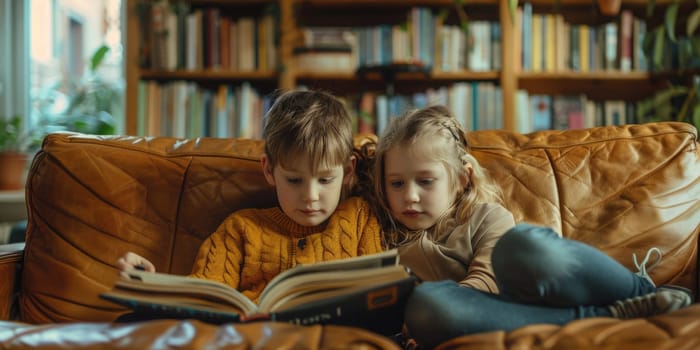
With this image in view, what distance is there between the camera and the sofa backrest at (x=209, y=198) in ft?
4.37

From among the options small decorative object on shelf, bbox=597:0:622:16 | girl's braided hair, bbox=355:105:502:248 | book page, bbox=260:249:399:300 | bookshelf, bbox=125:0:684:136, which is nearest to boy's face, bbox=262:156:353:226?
girl's braided hair, bbox=355:105:502:248

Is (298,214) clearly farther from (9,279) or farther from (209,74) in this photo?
(209,74)

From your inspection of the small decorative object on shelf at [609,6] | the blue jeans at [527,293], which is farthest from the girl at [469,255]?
the small decorative object on shelf at [609,6]

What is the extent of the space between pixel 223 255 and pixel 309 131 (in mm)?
323

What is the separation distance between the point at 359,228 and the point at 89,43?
2.74 m

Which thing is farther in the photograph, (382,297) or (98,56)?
(98,56)

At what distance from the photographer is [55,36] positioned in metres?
3.30

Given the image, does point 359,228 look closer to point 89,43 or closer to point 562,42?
point 562,42

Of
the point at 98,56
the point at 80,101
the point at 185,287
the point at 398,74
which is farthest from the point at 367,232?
the point at 80,101

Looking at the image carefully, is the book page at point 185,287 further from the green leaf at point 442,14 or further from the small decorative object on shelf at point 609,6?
the small decorative object on shelf at point 609,6

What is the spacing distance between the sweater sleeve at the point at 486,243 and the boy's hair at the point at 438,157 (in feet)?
0.16

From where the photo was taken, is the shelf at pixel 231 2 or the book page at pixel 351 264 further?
the shelf at pixel 231 2

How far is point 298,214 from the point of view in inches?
50.1

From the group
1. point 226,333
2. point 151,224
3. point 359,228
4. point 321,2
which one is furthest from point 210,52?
point 226,333
